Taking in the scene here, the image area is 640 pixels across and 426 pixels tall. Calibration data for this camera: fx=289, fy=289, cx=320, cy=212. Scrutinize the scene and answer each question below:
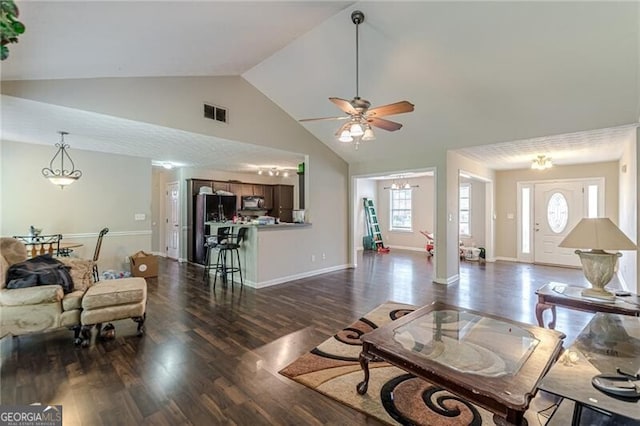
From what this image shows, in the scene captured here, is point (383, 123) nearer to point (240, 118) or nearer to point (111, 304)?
point (240, 118)

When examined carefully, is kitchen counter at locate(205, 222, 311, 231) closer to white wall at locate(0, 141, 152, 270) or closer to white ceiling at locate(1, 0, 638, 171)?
white ceiling at locate(1, 0, 638, 171)

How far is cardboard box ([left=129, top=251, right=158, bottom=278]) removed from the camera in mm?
5707

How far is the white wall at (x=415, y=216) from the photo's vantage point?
31.0ft

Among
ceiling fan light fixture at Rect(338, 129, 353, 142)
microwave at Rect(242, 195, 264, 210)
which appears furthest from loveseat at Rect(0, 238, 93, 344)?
microwave at Rect(242, 195, 264, 210)

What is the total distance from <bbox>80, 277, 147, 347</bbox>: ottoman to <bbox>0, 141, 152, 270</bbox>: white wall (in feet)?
9.62

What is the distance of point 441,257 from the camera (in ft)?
18.1

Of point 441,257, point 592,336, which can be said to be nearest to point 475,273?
point 441,257

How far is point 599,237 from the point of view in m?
2.50

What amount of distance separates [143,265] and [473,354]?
593 centimetres

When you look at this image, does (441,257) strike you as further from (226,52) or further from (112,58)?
(112,58)

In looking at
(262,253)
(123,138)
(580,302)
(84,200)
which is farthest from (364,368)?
(84,200)

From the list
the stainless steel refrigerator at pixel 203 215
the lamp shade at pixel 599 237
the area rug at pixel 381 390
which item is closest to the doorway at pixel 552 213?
the lamp shade at pixel 599 237

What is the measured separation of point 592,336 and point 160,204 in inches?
377

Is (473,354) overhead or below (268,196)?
below
